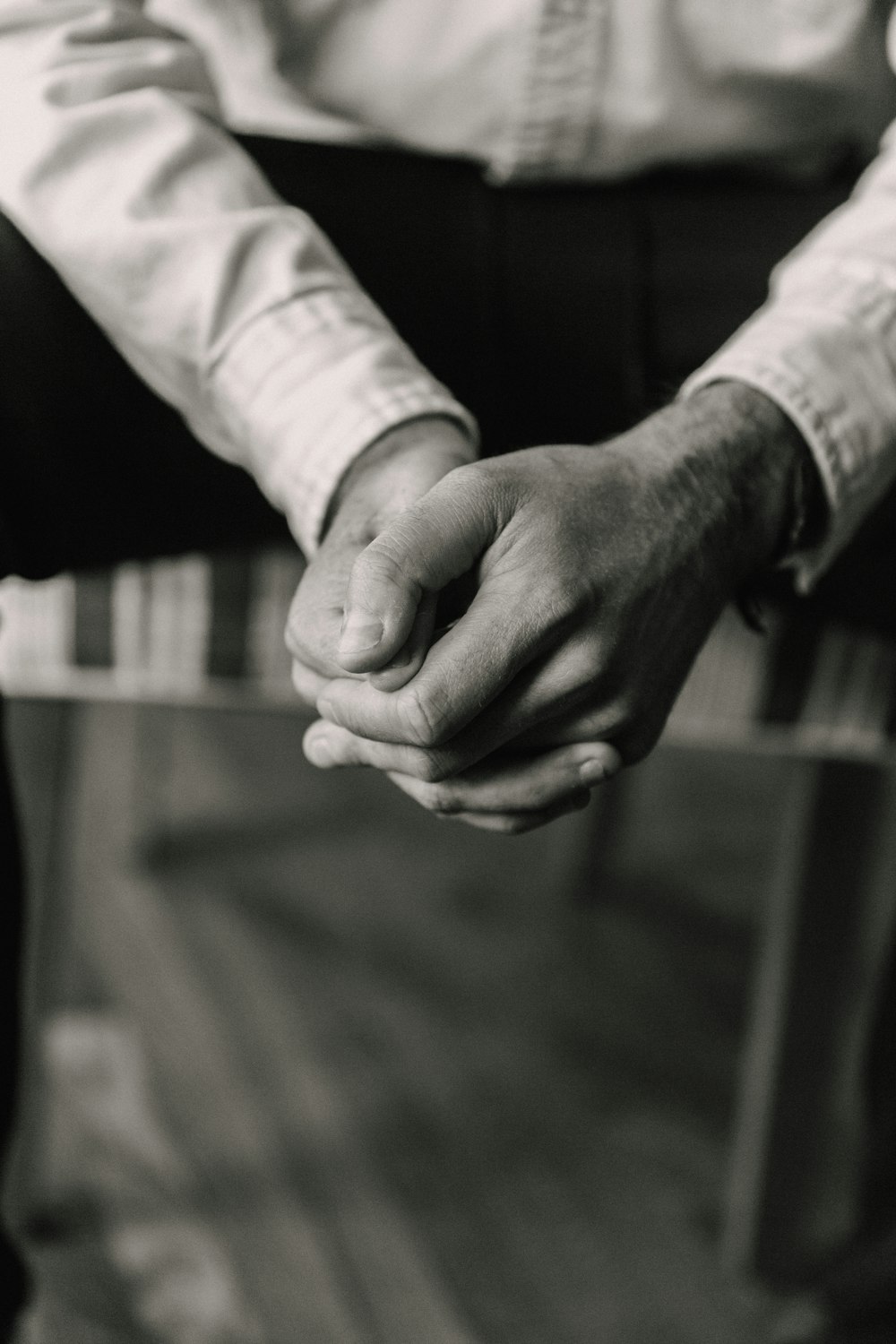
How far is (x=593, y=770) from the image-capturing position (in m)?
0.40

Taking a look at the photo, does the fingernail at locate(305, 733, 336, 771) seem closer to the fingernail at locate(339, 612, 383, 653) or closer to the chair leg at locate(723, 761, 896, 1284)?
the fingernail at locate(339, 612, 383, 653)

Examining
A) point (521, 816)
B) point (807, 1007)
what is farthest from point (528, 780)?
point (807, 1007)

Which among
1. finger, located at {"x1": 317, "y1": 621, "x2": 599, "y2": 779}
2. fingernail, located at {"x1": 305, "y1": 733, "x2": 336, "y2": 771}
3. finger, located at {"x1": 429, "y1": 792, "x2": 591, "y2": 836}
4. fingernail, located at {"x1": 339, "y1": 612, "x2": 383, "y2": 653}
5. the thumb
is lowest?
finger, located at {"x1": 429, "y1": 792, "x2": 591, "y2": 836}

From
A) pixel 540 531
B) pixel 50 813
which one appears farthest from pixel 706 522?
pixel 50 813

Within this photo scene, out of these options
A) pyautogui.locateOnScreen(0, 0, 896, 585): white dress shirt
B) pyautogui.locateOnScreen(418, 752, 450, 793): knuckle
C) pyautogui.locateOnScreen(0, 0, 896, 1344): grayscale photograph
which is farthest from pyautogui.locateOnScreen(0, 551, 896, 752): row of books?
pyautogui.locateOnScreen(418, 752, 450, 793): knuckle

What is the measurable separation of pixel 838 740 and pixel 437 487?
1.01ft

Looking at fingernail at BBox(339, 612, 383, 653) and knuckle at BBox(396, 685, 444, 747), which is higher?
fingernail at BBox(339, 612, 383, 653)

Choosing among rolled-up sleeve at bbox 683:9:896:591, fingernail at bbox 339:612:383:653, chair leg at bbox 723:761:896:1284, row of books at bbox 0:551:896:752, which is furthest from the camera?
chair leg at bbox 723:761:896:1284

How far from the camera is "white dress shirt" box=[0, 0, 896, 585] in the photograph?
446mm

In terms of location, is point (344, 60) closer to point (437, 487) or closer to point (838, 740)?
point (437, 487)

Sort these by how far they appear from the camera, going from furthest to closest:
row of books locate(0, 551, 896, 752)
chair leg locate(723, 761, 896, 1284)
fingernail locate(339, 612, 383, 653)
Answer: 1. chair leg locate(723, 761, 896, 1284)
2. row of books locate(0, 551, 896, 752)
3. fingernail locate(339, 612, 383, 653)

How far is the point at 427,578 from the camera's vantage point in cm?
36

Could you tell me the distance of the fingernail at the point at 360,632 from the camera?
35 centimetres

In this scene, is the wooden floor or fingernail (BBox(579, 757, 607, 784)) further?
the wooden floor
